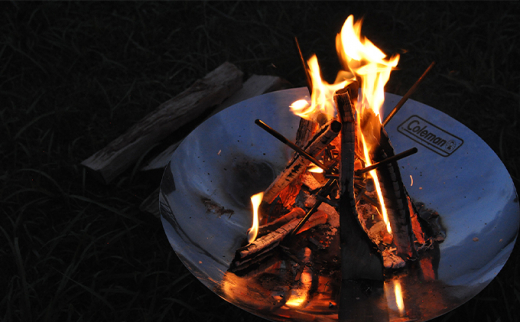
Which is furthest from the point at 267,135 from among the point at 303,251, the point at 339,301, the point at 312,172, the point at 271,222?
the point at 339,301

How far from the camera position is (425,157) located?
2203mm

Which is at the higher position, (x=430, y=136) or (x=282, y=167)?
(x=430, y=136)

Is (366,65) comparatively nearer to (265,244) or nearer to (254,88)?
(265,244)

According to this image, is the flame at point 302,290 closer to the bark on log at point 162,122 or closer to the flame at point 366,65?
the flame at point 366,65

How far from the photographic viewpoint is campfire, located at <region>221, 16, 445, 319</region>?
1.65 metres

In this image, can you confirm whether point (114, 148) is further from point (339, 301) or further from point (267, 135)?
point (339, 301)

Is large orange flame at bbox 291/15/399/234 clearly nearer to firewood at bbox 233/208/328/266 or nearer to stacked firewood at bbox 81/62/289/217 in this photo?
firewood at bbox 233/208/328/266

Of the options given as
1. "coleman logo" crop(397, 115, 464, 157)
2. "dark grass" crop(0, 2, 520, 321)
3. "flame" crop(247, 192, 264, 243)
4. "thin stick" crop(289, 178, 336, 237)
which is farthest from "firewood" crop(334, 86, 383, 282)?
"dark grass" crop(0, 2, 520, 321)

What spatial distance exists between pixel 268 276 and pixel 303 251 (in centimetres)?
23

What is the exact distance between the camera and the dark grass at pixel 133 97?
2301 millimetres

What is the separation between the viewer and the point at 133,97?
3.54 m

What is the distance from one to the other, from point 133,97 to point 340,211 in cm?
255

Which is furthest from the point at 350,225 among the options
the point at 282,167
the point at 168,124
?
the point at 168,124

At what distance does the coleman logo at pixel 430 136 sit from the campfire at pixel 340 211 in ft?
1.00
